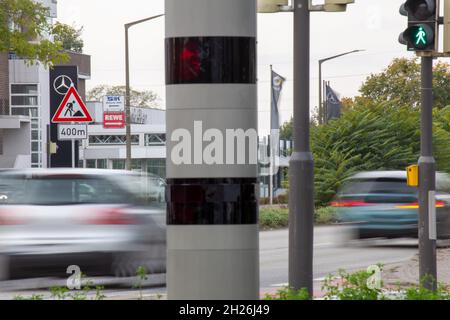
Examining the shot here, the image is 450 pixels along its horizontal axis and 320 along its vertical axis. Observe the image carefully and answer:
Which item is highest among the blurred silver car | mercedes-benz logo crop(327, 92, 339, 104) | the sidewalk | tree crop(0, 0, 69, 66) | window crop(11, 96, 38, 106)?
tree crop(0, 0, 69, 66)

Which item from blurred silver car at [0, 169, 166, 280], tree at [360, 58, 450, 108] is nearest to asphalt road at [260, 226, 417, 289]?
blurred silver car at [0, 169, 166, 280]

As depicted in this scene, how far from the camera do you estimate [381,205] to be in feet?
75.0

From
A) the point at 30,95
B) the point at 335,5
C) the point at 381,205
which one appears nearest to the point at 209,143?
the point at 335,5

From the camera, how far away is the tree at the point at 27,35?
1048 inches

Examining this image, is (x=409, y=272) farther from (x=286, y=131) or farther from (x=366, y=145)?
(x=286, y=131)

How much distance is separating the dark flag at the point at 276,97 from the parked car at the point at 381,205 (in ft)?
55.6

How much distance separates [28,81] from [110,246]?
1731 inches

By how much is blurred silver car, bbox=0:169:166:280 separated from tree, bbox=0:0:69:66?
11948 mm

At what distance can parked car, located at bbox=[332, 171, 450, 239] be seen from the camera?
22.8 m

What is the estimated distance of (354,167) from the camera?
132 ft

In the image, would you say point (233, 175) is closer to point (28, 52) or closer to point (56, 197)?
point (56, 197)

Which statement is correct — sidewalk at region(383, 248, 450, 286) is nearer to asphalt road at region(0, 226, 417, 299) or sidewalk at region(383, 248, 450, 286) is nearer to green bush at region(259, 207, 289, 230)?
asphalt road at region(0, 226, 417, 299)

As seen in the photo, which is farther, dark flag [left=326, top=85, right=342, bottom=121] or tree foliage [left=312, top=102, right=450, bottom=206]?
dark flag [left=326, top=85, right=342, bottom=121]
